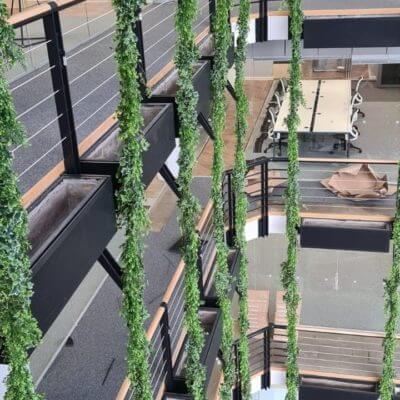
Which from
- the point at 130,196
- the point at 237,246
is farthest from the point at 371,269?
the point at 130,196

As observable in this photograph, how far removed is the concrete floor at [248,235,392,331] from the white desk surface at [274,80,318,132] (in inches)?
51.8

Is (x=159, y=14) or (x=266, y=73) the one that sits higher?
(x=266, y=73)

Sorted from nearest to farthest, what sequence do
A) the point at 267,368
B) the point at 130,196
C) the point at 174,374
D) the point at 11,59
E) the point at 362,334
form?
the point at 11,59 → the point at 130,196 → the point at 174,374 → the point at 362,334 → the point at 267,368

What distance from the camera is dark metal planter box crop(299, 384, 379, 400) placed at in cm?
477

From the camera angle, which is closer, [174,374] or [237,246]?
[174,374]

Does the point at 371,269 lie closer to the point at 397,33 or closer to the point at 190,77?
the point at 397,33

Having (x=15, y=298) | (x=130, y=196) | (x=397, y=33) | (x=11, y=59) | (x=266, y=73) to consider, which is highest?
(x=266, y=73)

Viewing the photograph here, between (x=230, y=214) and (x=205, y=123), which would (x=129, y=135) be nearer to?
(x=205, y=123)

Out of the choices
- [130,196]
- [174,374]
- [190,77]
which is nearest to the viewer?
[130,196]

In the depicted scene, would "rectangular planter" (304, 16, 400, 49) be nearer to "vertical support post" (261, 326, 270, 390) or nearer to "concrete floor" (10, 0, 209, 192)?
"concrete floor" (10, 0, 209, 192)

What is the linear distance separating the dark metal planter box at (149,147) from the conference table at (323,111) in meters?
2.72

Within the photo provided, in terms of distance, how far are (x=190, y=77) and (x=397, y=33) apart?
233 cm

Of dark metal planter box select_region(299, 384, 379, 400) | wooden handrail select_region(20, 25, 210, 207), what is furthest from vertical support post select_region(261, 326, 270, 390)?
wooden handrail select_region(20, 25, 210, 207)

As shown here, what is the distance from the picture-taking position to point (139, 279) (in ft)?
8.14
